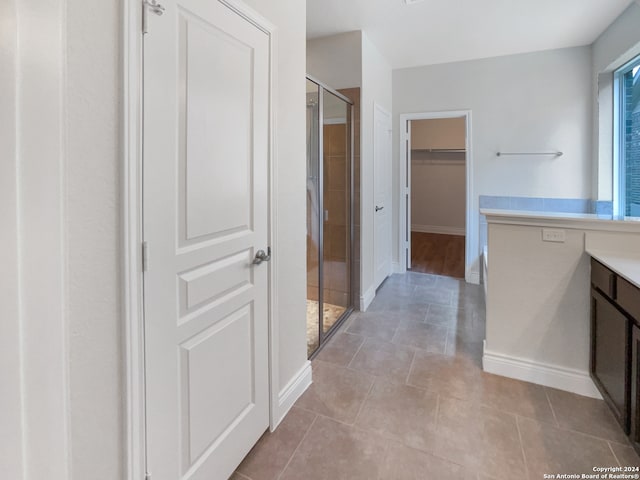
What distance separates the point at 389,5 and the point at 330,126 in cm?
106

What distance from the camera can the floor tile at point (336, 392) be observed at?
198cm

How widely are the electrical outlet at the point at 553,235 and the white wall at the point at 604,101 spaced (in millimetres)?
2168

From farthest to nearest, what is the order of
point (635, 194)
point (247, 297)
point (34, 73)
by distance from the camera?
point (635, 194)
point (247, 297)
point (34, 73)

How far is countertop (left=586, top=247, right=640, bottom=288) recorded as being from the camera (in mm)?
1552

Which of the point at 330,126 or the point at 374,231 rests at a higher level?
the point at 330,126

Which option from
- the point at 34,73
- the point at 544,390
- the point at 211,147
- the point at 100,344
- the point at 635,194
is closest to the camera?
the point at 34,73

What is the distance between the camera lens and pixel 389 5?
290cm

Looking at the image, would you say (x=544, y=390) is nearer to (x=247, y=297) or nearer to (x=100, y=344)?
(x=247, y=297)

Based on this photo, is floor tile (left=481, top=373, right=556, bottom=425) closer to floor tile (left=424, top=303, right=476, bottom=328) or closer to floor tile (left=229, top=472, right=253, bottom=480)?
floor tile (left=424, top=303, right=476, bottom=328)

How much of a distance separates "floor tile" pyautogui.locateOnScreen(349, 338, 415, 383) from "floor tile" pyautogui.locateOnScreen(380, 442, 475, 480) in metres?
0.63

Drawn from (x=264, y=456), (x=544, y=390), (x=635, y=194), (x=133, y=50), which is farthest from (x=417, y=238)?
(x=133, y=50)

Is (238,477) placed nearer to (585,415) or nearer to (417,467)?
(417,467)

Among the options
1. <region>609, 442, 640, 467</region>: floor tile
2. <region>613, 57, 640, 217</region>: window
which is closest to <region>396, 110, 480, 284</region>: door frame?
<region>613, 57, 640, 217</region>: window

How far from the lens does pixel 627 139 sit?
11.2 ft
